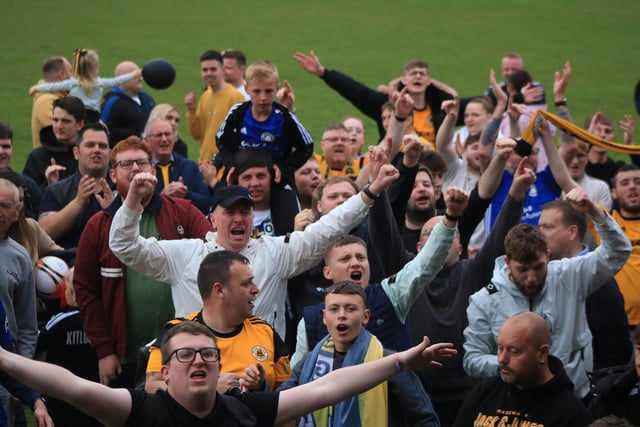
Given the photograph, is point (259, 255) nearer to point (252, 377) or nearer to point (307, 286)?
point (307, 286)

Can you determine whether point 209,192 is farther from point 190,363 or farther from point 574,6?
point 574,6

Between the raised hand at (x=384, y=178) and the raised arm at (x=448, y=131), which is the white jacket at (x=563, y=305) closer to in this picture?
the raised hand at (x=384, y=178)

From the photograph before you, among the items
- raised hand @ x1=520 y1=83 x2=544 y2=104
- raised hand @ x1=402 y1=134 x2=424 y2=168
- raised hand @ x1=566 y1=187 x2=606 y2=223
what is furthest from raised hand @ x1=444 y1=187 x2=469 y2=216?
raised hand @ x1=520 y1=83 x2=544 y2=104

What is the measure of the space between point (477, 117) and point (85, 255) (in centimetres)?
560

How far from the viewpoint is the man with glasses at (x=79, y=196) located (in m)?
7.60

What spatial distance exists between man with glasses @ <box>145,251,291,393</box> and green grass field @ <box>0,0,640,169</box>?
→ 13.6m

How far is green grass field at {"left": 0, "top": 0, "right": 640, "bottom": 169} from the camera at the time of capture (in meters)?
22.2

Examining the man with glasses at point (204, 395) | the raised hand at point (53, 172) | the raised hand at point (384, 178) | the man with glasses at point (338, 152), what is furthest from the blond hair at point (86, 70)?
the man with glasses at point (204, 395)

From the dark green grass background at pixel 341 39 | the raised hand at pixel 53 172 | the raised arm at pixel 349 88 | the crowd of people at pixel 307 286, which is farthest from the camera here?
the dark green grass background at pixel 341 39

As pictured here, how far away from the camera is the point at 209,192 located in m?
9.71

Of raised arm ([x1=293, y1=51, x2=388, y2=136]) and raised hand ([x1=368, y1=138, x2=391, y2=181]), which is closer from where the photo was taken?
raised hand ([x1=368, y1=138, x2=391, y2=181])

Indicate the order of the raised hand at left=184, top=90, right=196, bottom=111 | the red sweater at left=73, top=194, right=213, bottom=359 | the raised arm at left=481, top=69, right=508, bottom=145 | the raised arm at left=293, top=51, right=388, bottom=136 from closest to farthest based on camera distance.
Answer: the red sweater at left=73, top=194, right=213, bottom=359 < the raised arm at left=481, top=69, right=508, bottom=145 < the raised arm at left=293, top=51, right=388, bottom=136 < the raised hand at left=184, top=90, right=196, bottom=111

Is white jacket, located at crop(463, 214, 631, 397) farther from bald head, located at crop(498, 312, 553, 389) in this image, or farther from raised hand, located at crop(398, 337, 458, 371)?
raised hand, located at crop(398, 337, 458, 371)

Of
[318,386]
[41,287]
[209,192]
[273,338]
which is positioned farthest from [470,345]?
[209,192]
